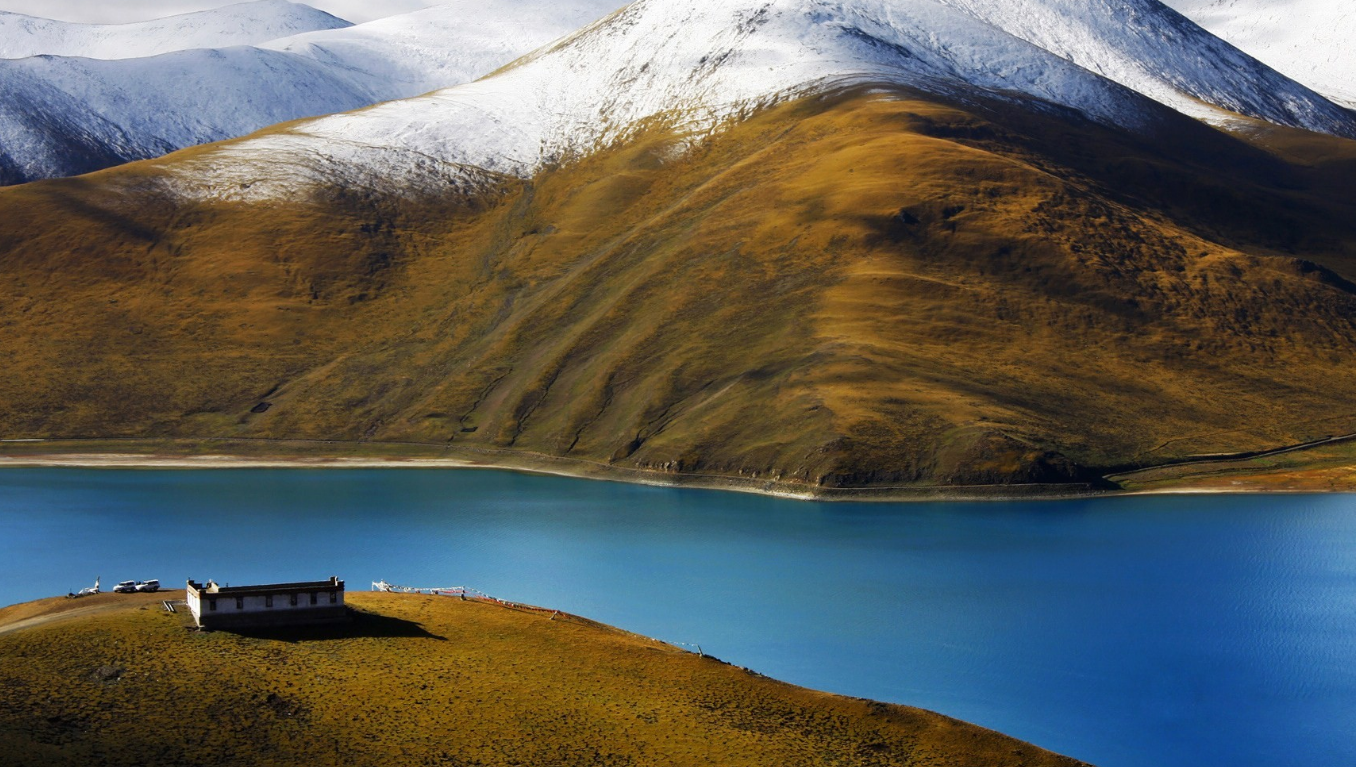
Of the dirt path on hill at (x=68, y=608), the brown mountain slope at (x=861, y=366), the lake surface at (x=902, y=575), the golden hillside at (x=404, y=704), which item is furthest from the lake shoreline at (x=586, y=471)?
the dirt path on hill at (x=68, y=608)

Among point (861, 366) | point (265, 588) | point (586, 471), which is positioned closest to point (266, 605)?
point (265, 588)

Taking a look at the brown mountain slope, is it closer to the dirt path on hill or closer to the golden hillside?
the golden hillside

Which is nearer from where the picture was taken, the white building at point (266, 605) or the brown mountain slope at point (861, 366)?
the white building at point (266, 605)

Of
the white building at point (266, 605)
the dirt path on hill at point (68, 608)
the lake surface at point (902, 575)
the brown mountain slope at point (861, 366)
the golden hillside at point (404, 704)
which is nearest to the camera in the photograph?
the golden hillside at point (404, 704)

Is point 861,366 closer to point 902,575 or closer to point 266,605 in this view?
point 902,575

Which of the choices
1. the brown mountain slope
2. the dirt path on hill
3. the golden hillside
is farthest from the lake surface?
the dirt path on hill

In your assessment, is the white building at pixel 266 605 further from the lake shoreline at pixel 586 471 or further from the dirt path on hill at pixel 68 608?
the lake shoreline at pixel 586 471
